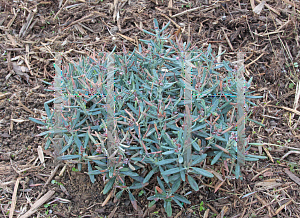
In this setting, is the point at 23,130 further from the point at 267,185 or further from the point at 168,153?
the point at 267,185

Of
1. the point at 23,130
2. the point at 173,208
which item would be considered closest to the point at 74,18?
the point at 23,130

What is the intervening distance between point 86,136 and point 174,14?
2557mm

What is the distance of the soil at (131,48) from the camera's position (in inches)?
105

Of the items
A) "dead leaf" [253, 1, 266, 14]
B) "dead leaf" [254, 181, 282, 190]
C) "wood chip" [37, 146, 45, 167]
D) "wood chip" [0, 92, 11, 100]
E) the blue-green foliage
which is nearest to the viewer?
the blue-green foliage

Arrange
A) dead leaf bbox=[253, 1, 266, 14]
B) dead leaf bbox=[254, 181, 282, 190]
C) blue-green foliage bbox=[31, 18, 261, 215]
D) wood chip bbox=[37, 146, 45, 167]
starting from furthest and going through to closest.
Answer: dead leaf bbox=[253, 1, 266, 14], wood chip bbox=[37, 146, 45, 167], dead leaf bbox=[254, 181, 282, 190], blue-green foliage bbox=[31, 18, 261, 215]

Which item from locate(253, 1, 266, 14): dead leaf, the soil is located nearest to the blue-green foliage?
the soil

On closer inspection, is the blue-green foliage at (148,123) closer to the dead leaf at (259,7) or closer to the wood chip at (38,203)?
the wood chip at (38,203)

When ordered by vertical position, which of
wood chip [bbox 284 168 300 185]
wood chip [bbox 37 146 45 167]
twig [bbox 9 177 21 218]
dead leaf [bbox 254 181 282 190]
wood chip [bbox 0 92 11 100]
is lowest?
twig [bbox 9 177 21 218]

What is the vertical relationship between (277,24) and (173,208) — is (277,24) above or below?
above

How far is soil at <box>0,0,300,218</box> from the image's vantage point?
266cm

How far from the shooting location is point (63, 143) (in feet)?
8.59

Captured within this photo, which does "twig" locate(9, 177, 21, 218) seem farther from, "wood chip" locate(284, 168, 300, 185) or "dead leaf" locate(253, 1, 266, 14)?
"dead leaf" locate(253, 1, 266, 14)

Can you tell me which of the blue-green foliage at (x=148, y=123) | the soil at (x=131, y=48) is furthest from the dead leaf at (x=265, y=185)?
the blue-green foliage at (x=148, y=123)

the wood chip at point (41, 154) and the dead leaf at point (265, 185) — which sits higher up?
the wood chip at point (41, 154)
